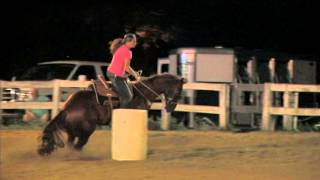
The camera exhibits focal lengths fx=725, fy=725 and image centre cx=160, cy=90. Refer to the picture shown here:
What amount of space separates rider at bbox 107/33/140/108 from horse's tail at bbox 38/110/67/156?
1.16 m

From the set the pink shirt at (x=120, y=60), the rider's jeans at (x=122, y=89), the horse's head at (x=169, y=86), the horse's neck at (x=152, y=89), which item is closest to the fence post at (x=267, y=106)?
the horse's head at (x=169, y=86)

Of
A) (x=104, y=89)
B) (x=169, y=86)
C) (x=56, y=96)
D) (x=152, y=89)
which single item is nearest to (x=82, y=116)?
(x=104, y=89)

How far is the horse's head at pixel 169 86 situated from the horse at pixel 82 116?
18cm

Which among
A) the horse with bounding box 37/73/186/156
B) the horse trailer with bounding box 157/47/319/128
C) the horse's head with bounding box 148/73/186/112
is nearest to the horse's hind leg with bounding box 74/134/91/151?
the horse with bounding box 37/73/186/156

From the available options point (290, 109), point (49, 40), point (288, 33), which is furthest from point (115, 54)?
point (288, 33)

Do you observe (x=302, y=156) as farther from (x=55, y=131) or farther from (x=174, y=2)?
(x=174, y=2)

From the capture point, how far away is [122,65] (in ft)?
43.1

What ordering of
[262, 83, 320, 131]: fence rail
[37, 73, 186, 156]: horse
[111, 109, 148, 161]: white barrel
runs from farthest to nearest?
[262, 83, 320, 131]: fence rail → [37, 73, 186, 156]: horse → [111, 109, 148, 161]: white barrel

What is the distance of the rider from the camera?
1315cm

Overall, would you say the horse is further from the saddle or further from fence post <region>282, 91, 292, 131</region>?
fence post <region>282, 91, 292, 131</region>

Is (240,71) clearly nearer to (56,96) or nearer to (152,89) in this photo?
(56,96)

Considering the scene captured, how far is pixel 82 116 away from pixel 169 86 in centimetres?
203

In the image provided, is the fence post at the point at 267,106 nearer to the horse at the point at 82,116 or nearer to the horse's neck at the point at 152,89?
the horse's neck at the point at 152,89

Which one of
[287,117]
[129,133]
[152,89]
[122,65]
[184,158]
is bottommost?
[184,158]
